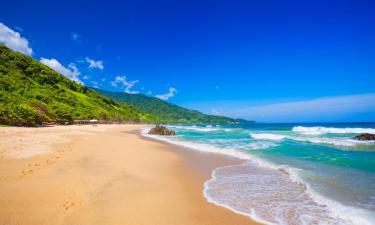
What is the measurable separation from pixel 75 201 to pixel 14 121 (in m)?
28.1

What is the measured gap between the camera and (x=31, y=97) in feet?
151

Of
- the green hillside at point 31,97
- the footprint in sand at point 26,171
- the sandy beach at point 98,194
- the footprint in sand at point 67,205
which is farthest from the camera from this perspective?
the green hillside at point 31,97

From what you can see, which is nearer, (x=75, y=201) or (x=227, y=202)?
(x=75, y=201)

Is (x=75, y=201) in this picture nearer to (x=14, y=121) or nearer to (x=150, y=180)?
(x=150, y=180)

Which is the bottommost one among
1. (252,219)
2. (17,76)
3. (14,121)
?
(252,219)

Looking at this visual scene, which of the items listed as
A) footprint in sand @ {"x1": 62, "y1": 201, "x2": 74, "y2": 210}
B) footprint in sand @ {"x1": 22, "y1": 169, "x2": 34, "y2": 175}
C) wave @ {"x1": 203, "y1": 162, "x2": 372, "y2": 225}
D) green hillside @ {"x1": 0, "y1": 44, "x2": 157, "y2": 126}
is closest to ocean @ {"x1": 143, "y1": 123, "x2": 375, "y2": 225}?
wave @ {"x1": 203, "y1": 162, "x2": 372, "y2": 225}

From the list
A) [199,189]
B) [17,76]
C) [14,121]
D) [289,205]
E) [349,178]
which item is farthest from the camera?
[17,76]

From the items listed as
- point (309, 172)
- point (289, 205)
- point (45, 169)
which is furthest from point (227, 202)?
point (45, 169)

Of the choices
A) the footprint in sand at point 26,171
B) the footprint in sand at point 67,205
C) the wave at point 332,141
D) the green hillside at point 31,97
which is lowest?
the footprint in sand at point 67,205

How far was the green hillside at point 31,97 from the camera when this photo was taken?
29.1 m

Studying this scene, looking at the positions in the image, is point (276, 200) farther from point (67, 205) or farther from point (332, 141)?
point (332, 141)

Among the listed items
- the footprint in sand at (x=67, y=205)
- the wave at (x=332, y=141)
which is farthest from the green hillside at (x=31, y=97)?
the wave at (x=332, y=141)

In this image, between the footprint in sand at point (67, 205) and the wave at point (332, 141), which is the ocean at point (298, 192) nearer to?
the footprint in sand at point (67, 205)

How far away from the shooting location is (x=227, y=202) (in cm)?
635
